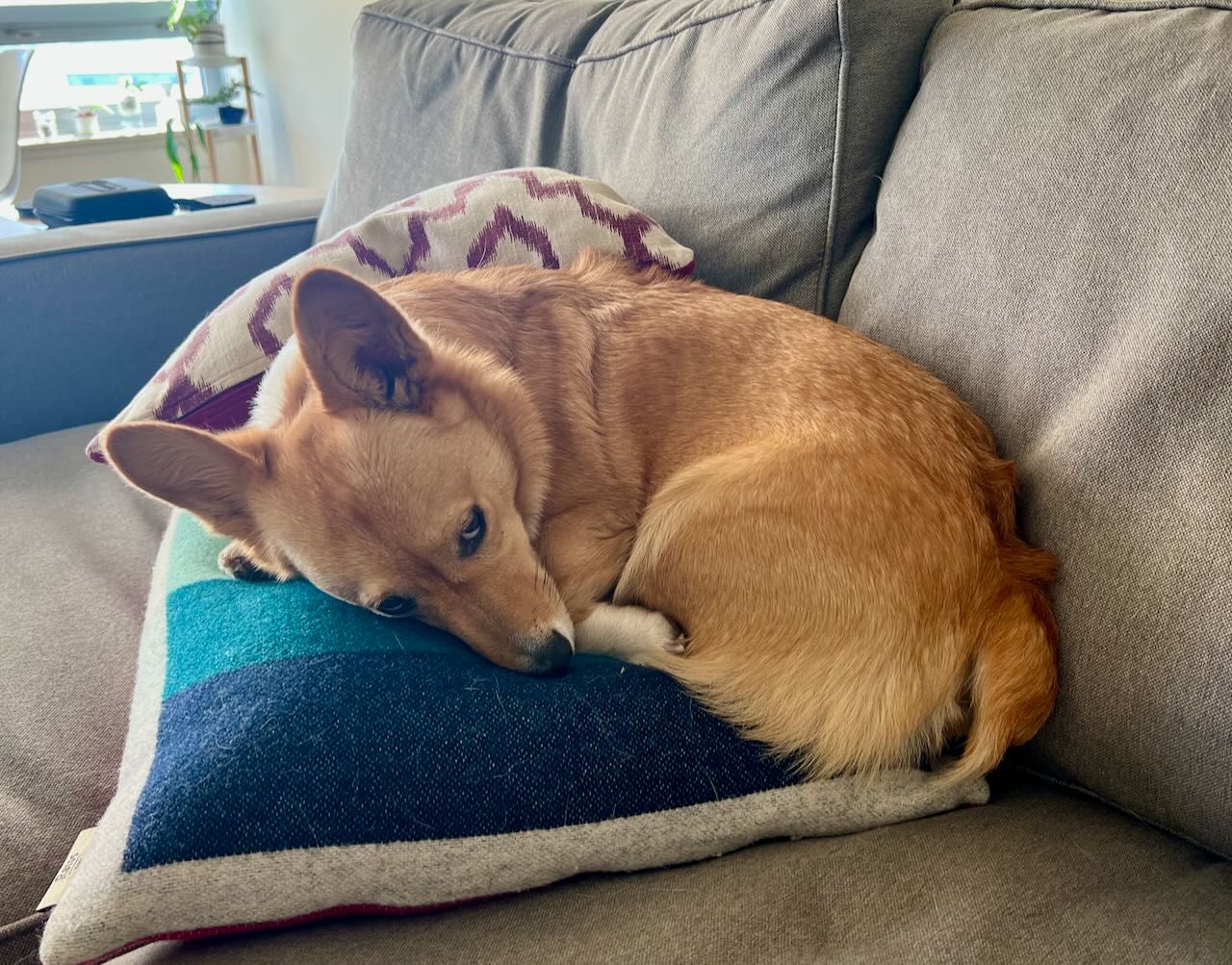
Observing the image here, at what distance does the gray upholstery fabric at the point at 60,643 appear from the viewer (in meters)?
1.01

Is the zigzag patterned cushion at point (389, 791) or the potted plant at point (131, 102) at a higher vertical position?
the zigzag patterned cushion at point (389, 791)

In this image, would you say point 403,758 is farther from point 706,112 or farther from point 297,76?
point 297,76

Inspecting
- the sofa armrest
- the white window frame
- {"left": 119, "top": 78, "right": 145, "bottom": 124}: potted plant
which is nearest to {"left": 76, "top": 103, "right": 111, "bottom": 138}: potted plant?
{"left": 119, "top": 78, "right": 145, "bottom": 124}: potted plant

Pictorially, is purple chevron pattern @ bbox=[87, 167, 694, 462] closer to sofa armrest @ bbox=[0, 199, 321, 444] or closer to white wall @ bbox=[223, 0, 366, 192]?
sofa armrest @ bbox=[0, 199, 321, 444]

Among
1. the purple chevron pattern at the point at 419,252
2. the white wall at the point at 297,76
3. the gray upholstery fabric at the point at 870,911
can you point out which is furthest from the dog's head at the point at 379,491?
the white wall at the point at 297,76

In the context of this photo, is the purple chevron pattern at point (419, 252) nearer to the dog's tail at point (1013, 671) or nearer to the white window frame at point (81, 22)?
the dog's tail at point (1013, 671)

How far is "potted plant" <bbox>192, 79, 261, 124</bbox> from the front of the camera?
4582 mm

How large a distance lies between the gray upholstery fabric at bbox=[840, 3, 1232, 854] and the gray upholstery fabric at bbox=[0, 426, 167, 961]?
110 centimetres

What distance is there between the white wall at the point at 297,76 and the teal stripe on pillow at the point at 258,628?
310 cm

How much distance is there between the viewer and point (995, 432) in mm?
1088

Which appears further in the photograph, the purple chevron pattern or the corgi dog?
the purple chevron pattern

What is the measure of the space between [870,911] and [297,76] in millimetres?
4474

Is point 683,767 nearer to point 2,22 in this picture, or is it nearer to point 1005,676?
point 1005,676

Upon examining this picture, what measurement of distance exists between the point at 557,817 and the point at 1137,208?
867mm
